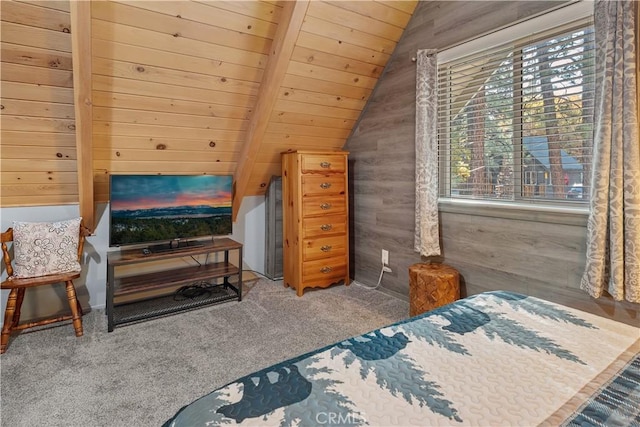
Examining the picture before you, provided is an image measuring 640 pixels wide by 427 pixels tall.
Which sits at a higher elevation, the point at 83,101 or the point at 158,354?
the point at 83,101

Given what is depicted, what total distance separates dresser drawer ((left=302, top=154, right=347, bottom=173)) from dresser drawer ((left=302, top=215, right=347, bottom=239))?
45 cm

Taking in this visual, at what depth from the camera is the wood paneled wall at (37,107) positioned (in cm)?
206

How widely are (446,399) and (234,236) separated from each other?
3214 mm

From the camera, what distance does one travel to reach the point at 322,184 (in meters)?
3.45

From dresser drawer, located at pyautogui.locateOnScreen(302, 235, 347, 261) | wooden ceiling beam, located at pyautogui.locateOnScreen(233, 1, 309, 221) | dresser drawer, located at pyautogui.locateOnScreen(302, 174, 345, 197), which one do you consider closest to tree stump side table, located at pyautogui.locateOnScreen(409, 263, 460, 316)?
dresser drawer, located at pyautogui.locateOnScreen(302, 235, 347, 261)

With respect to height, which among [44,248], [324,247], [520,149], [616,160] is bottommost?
[324,247]

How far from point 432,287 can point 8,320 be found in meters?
2.85

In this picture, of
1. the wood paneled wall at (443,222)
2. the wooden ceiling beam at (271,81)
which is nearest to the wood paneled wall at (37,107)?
the wooden ceiling beam at (271,81)

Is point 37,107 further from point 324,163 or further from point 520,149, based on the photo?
point 520,149

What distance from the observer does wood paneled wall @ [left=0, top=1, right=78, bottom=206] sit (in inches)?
81.0

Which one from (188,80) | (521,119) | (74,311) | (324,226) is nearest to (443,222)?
(521,119)

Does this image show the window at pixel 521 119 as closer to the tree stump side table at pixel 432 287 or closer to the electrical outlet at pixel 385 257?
the tree stump side table at pixel 432 287

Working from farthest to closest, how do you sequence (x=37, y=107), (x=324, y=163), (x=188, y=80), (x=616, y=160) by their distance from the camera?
(x=324, y=163), (x=188, y=80), (x=37, y=107), (x=616, y=160)

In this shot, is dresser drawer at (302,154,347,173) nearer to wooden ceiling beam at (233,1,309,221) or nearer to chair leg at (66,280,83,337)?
wooden ceiling beam at (233,1,309,221)
